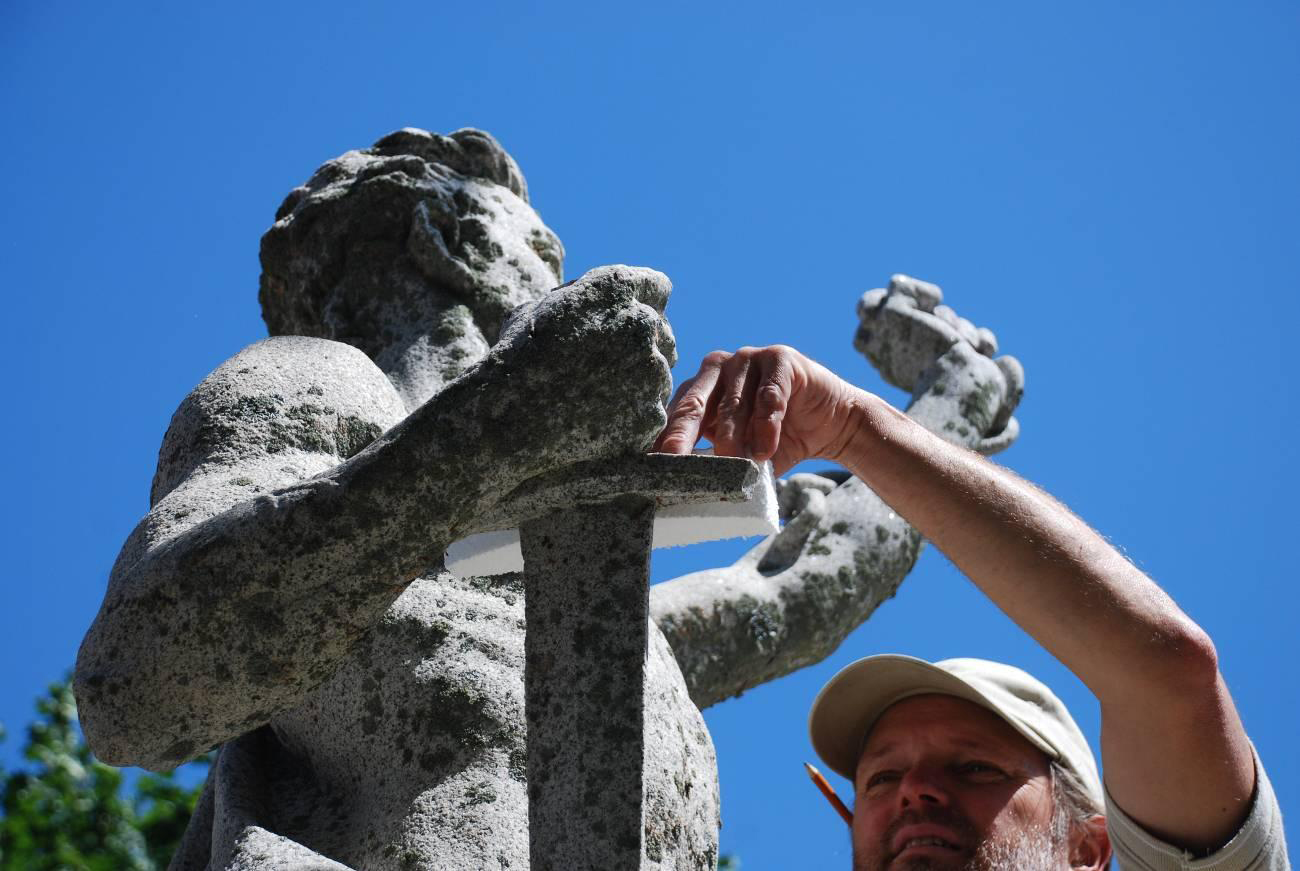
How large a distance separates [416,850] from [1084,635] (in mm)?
1238

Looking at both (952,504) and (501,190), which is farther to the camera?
(501,190)

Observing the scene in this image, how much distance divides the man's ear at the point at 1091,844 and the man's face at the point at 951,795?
12 centimetres

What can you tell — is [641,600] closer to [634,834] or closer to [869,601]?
[634,834]

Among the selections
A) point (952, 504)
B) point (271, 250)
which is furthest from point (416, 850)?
point (271, 250)

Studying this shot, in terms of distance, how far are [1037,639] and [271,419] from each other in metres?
1.46

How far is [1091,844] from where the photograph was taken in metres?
3.30

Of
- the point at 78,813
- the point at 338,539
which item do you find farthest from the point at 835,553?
the point at 78,813

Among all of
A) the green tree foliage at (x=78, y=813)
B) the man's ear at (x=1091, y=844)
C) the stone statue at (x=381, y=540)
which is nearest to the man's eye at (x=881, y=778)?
the man's ear at (x=1091, y=844)

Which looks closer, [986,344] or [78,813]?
[986,344]

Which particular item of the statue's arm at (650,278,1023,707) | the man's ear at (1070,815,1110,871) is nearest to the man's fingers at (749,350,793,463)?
the man's ear at (1070,815,1110,871)

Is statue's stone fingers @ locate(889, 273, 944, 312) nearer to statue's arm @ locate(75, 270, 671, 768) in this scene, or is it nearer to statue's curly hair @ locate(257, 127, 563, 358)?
statue's curly hair @ locate(257, 127, 563, 358)

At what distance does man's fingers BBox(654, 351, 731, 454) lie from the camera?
2.48m

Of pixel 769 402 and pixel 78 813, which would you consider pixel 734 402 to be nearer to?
pixel 769 402

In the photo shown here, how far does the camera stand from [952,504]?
2.79m
